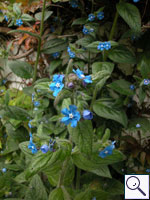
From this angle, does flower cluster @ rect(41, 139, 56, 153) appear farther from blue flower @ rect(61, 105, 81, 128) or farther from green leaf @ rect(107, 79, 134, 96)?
green leaf @ rect(107, 79, 134, 96)

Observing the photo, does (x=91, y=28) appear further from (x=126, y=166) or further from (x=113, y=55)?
(x=126, y=166)

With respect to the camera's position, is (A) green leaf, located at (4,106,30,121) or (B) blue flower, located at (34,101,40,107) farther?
(B) blue flower, located at (34,101,40,107)

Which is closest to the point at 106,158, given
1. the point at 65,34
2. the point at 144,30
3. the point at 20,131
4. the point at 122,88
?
the point at 122,88

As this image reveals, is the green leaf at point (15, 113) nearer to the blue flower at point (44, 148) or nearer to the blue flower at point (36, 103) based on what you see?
the blue flower at point (36, 103)

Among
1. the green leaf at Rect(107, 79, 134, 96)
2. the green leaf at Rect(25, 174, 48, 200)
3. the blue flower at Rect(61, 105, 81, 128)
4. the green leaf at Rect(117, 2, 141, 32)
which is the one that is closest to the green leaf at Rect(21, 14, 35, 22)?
the green leaf at Rect(117, 2, 141, 32)

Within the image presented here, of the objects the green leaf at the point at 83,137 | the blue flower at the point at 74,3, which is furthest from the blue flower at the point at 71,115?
the blue flower at the point at 74,3

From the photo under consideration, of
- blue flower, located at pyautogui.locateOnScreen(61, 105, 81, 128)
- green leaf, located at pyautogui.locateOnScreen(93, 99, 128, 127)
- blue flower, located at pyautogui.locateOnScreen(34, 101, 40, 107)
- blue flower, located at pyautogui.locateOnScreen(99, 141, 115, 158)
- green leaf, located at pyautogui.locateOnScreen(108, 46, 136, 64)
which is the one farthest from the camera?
blue flower, located at pyautogui.locateOnScreen(34, 101, 40, 107)

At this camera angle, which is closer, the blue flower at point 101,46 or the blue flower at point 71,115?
the blue flower at point 71,115
